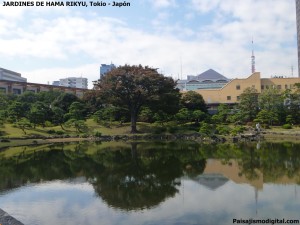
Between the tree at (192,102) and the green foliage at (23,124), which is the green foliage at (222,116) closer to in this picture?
the tree at (192,102)

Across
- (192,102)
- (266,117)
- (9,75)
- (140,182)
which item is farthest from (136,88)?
(9,75)

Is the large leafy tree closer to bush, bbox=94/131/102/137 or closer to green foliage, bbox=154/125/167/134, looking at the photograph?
green foliage, bbox=154/125/167/134

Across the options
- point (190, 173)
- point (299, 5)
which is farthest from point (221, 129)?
point (299, 5)

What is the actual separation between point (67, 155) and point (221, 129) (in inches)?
775

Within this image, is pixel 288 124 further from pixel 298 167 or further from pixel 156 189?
pixel 156 189

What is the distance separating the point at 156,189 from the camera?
561 inches

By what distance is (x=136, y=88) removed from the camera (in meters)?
40.4

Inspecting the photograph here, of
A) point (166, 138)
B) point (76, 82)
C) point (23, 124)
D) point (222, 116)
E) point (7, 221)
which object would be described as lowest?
point (7, 221)

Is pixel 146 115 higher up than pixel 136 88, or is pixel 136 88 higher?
pixel 136 88

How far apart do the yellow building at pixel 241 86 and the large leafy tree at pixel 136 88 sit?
22.3m

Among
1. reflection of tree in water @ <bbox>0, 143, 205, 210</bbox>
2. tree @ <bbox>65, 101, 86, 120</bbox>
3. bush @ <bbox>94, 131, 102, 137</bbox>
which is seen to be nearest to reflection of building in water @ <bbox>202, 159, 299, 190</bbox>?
reflection of tree in water @ <bbox>0, 143, 205, 210</bbox>

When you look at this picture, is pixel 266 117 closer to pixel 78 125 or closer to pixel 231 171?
pixel 78 125

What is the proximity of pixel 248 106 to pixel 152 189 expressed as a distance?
38042 millimetres

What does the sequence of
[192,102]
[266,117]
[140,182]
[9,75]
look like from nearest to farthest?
[140,182] → [266,117] → [192,102] → [9,75]
